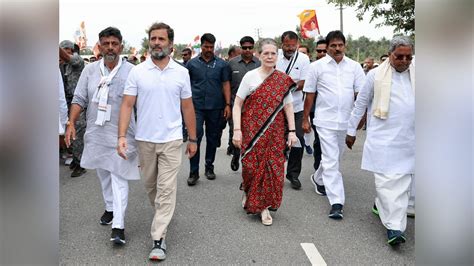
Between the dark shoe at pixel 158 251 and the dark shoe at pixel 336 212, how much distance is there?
1866mm

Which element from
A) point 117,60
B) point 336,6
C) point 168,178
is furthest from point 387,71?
point 336,6

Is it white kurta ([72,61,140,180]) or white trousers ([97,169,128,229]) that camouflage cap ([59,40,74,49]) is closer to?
white kurta ([72,61,140,180])

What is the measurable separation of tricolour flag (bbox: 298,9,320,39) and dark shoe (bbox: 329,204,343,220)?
13.0m

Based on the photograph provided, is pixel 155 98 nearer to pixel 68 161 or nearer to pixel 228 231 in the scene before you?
pixel 228 231

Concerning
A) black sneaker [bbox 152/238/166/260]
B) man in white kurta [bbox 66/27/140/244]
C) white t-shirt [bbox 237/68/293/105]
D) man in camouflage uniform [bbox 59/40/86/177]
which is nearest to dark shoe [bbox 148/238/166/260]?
black sneaker [bbox 152/238/166/260]

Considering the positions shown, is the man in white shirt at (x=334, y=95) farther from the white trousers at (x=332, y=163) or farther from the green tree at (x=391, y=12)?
the green tree at (x=391, y=12)

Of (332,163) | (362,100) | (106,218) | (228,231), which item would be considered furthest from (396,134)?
(106,218)

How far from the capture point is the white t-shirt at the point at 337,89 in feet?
17.3

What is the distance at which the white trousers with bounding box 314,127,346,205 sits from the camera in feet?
16.6

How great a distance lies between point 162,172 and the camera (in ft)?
13.2

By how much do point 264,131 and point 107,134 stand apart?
59.5 inches

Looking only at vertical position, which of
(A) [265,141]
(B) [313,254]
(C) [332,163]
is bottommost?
(B) [313,254]

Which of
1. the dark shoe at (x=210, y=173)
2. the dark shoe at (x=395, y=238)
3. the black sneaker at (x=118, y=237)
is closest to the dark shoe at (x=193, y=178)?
the dark shoe at (x=210, y=173)
